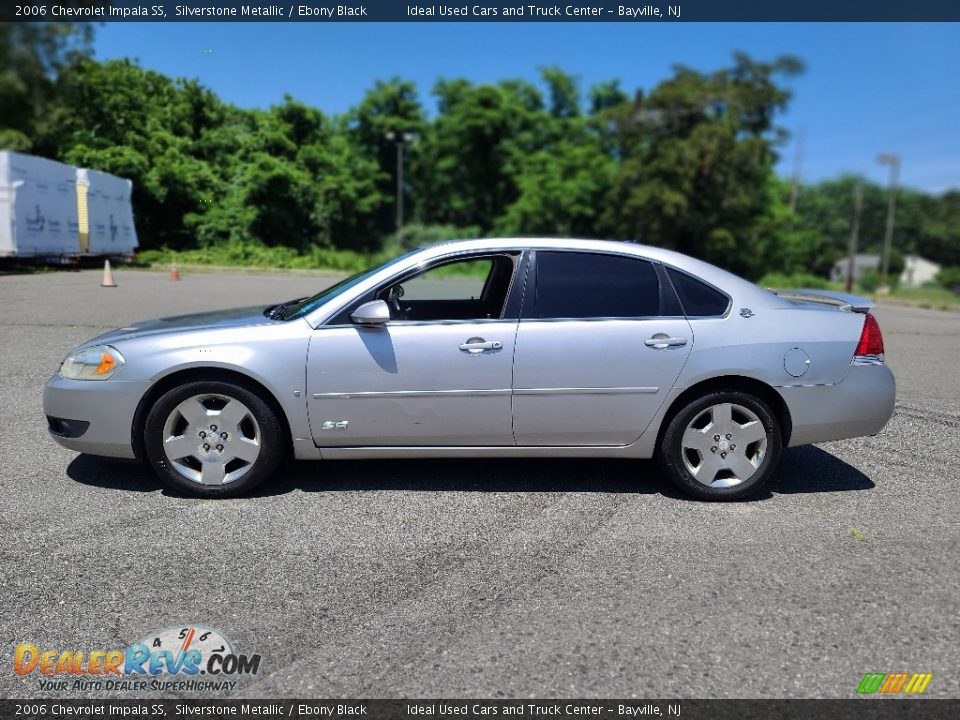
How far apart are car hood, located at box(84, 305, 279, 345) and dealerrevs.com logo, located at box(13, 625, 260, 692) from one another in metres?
2.04

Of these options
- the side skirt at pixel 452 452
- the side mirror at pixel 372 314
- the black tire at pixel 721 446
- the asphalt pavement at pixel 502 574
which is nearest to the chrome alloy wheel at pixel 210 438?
the asphalt pavement at pixel 502 574

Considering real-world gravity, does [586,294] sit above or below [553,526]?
above

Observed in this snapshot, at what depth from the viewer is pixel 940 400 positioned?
7.36 m

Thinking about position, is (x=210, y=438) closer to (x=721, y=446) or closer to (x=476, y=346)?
(x=476, y=346)

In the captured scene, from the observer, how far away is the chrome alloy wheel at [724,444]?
434 centimetres

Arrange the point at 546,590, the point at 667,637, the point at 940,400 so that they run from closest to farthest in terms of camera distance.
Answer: the point at 667,637, the point at 546,590, the point at 940,400

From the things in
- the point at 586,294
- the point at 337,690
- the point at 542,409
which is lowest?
the point at 337,690

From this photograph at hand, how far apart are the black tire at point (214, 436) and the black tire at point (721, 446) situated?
232cm

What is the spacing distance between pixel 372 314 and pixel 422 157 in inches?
2143

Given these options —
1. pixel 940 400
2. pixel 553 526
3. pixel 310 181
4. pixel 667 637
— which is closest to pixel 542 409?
pixel 553 526

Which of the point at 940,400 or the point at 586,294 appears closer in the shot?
the point at 586,294

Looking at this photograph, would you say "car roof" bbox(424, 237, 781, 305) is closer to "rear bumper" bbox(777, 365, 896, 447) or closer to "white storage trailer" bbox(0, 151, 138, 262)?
"rear bumper" bbox(777, 365, 896, 447)

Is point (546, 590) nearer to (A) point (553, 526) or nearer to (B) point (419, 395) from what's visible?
(A) point (553, 526)

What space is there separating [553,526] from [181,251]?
21254mm
